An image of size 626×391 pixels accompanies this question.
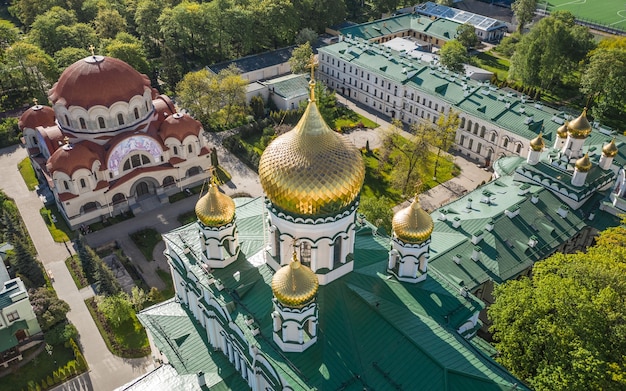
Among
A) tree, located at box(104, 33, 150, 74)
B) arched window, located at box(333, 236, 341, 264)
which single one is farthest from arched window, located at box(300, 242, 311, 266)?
tree, located at box(104, 33, 150, 74)

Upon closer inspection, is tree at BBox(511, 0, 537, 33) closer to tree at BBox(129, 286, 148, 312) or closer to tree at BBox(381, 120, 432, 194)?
tree at BBox(381, 120, 432, 194)

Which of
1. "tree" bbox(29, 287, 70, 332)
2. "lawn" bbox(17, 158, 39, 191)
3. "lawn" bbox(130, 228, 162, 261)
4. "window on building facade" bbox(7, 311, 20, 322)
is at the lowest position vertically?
"lawn" bbox(130, 228, 162, 261)

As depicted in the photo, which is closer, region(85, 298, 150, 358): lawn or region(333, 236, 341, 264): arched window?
region(333, 236, 341, 264): arched window

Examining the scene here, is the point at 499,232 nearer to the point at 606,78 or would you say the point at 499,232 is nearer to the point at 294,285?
the point at 294,285

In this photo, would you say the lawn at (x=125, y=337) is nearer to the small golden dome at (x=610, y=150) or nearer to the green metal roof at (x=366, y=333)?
the green metal roof at (x=366, y=333)

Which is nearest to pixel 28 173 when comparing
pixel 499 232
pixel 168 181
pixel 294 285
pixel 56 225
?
pixel 56 225
